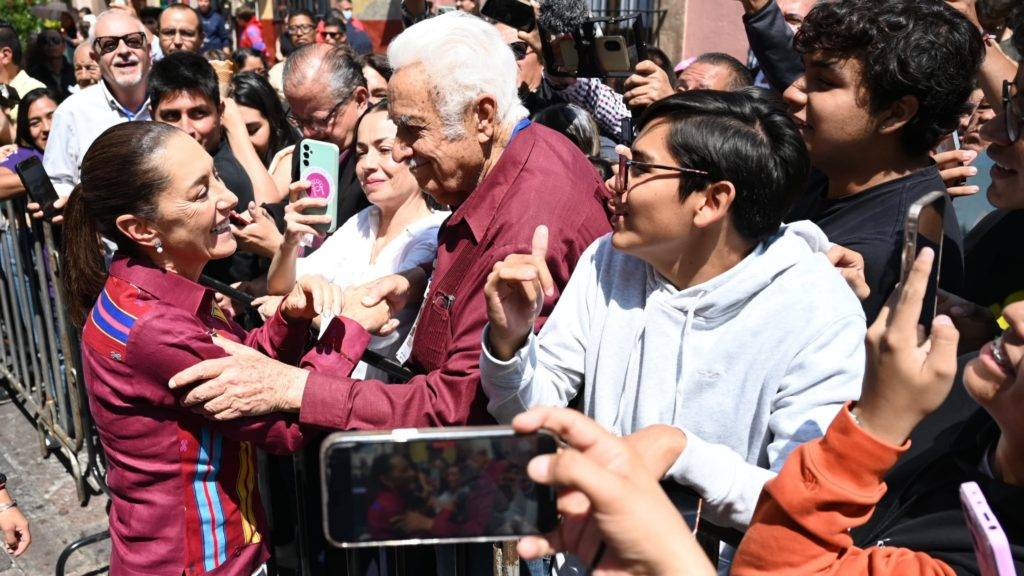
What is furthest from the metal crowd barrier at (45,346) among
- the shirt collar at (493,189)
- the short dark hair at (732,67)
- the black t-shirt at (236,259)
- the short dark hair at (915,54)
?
the short dark hair at (915,54)

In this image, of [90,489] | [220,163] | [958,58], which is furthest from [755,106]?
[90,489]

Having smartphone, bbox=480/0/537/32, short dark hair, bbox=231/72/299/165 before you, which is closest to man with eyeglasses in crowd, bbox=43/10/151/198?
short dark hair, bbox=231/72/299/165

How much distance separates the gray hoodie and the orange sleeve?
259mm

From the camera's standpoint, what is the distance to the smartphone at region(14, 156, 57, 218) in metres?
3.91

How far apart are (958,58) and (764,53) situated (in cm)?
116

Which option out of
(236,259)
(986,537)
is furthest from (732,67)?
(986,537)

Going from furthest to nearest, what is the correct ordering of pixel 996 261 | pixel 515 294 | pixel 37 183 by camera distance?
pixel 37 183 < pixel 996 261 < pixel 515 294

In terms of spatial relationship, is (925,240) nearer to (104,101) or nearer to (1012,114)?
(1012,114)

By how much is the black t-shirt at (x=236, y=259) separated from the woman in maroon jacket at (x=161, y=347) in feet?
5.34

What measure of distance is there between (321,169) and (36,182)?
5.06 feet

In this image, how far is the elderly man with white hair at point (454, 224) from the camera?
2.09 meters

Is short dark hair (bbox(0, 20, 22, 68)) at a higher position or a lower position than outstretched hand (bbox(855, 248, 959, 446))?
lower

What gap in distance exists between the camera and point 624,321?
198 cm

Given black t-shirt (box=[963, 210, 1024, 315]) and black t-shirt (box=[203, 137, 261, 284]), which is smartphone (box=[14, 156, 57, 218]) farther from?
black t-shirt (box=[963, 210, 1024, 315])
